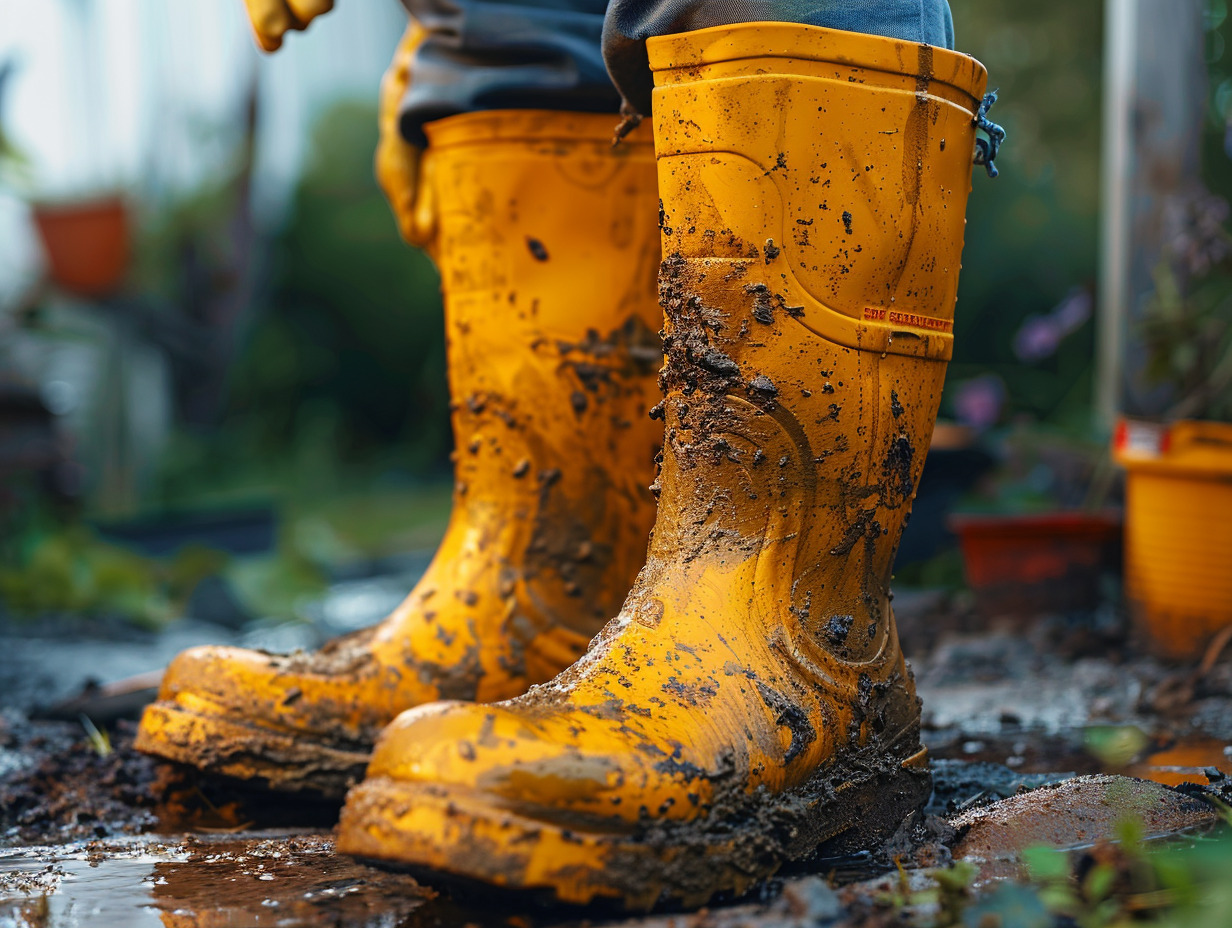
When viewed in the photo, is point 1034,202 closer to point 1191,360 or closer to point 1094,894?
point 1191,360

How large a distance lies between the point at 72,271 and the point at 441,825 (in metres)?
5.41

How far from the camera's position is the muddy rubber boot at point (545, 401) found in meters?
1.32

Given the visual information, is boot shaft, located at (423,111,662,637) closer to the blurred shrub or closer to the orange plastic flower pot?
the orange plastic flower pot

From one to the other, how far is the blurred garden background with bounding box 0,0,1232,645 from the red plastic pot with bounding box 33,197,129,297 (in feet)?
0.06

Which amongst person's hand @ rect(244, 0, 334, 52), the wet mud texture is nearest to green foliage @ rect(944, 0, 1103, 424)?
person's hand @ rect(244, 0, 334, 52)

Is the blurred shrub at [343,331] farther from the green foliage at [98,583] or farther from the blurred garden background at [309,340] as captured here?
the green foliage at [98,583]

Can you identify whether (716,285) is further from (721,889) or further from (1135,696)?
(1135,696)

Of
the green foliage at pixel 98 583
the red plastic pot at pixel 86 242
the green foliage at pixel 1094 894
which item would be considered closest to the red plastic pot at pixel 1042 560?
the green foliage at pixel 1094 894

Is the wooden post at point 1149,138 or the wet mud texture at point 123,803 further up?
the wooden post at point 1149,138

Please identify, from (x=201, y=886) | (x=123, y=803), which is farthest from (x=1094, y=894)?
(x=123, y=803)

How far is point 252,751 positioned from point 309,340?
6.56 meters

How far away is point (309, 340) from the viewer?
7.48 m

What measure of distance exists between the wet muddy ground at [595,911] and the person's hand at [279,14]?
32.0 inches

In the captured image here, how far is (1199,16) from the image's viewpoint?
276cm
